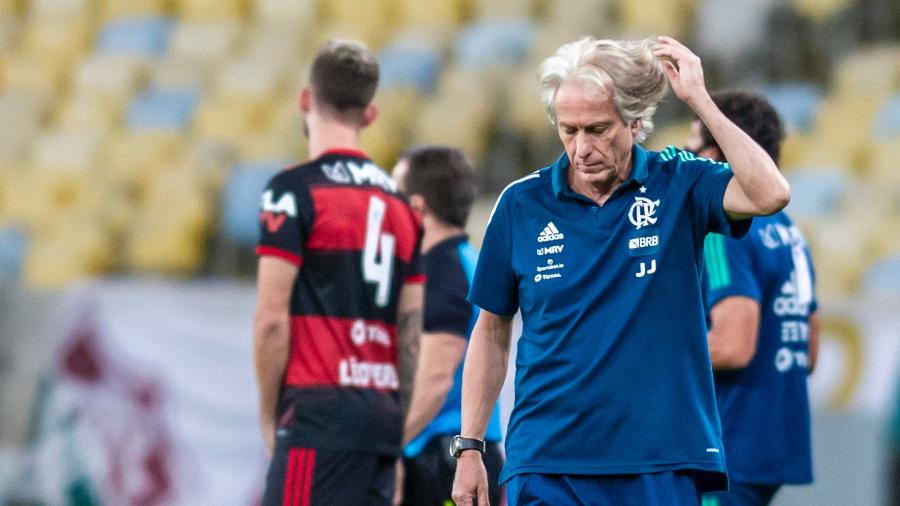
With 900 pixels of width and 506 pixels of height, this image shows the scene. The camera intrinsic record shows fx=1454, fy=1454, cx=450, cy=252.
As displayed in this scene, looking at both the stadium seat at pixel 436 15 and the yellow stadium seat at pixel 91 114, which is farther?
the yellow stadium seat at pixel 91 114

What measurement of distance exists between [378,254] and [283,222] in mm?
395

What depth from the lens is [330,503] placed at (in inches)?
180

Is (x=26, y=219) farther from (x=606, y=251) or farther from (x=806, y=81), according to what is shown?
(x=606, y=251)

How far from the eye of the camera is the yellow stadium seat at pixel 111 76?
43.1 ft

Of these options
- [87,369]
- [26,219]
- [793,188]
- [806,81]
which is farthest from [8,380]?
[806,81]

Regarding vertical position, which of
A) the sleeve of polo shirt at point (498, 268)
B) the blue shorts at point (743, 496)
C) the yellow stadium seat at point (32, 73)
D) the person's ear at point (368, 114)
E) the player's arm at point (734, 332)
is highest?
the yellow stadium seat at point (32, 73)

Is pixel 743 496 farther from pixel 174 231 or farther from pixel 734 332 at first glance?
pixel 174 231

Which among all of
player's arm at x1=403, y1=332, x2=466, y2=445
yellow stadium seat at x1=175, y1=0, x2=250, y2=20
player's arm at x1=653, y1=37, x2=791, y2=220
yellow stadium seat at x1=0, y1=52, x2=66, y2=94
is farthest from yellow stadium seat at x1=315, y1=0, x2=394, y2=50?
player's arm at x1=653, y1=37, x2=791, y2=220

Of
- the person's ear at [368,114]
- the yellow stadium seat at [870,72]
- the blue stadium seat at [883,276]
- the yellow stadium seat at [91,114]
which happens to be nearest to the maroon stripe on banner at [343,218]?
the person's ear at [368,114]

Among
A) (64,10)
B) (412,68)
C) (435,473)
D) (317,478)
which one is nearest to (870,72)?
(412,68)

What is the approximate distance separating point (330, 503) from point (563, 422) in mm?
1311

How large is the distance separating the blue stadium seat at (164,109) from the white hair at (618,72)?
362 inches

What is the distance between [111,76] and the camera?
13266 millimetres

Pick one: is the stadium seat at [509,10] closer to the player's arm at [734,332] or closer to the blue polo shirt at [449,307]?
→ the blue polo shirt at [449,307]
